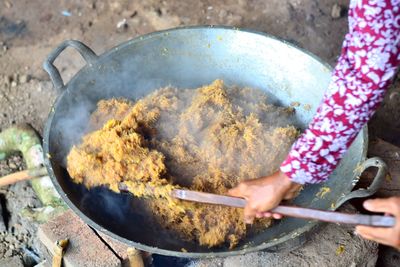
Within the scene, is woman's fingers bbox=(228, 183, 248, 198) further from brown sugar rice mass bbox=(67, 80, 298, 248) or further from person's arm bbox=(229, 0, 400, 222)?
brown sugar rice mass bbox=(67, 80, 298, 248)

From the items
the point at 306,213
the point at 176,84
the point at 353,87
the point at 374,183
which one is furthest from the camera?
the point at 176,84

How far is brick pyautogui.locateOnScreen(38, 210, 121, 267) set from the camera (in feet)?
6.11

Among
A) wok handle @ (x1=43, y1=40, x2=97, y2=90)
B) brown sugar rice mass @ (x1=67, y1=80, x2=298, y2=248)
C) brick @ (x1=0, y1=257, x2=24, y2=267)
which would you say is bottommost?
brick @ (x1=0, y1=257, x2=24, y2=267)

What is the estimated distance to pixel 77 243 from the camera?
192cm

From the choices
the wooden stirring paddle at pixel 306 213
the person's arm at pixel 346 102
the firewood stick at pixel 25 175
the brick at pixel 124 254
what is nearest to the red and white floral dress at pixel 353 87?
the person's arm at pixel 346 102

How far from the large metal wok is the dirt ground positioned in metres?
1.04

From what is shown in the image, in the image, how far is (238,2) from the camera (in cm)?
366

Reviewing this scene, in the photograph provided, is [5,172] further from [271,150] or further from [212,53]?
[271,150]

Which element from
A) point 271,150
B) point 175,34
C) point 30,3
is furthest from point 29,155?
point 30,3

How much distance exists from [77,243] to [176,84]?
33.7 inches

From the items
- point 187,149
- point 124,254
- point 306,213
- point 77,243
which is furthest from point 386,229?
point 77,243

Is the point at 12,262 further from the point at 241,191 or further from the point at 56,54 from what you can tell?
the point at 241,191

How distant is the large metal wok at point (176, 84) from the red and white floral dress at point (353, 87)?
29cm

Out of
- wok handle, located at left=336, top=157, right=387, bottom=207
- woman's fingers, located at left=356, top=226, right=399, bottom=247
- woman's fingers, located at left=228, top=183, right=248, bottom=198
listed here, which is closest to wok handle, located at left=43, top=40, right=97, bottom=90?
woman's fingers, located at left=228, top=183, right=248, bottom=198
